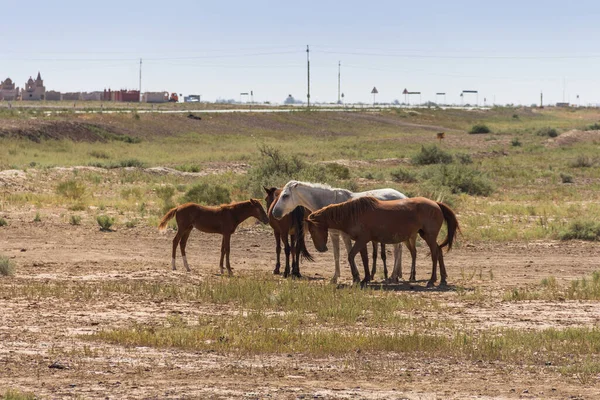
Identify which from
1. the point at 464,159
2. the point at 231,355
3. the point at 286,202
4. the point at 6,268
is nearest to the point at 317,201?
the point at 286,202

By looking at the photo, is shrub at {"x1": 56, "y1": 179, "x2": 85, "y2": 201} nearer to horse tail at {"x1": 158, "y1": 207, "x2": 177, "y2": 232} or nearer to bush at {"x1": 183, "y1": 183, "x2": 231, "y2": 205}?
bush at {"x1": 183, "y1": 183, "x2": 231, "y2": 205}

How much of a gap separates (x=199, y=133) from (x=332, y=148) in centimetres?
1488

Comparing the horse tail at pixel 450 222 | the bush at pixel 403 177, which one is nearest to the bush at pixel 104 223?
the horse tail at pixel 450 222

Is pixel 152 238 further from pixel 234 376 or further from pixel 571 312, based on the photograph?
pixel 234 376

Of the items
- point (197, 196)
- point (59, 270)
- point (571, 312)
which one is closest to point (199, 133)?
point (197, 196)

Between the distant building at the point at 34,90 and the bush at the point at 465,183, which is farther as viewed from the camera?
the distant building at the point at 34,90

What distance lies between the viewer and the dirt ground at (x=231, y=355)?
30.2 feet

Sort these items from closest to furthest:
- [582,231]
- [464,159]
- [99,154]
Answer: [582,231]
[464,159]
[99,154]

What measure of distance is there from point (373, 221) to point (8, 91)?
135m

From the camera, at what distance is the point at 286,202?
17219mm

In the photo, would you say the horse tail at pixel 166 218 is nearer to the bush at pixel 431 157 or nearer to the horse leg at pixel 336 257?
the horse leg at pixel 336 257

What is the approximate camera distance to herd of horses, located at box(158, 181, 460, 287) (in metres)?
16.4

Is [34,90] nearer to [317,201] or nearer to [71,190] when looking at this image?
[71,190]

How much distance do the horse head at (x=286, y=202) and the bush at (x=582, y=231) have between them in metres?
8.59
